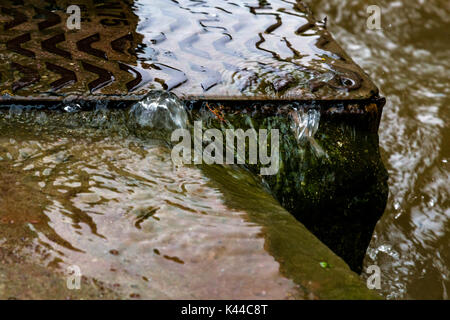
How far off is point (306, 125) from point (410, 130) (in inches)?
103

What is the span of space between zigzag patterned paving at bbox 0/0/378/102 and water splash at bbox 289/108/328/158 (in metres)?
0.08

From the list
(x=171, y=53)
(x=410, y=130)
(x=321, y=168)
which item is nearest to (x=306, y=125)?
(x=321, y=168)

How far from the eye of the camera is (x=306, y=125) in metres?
2.63

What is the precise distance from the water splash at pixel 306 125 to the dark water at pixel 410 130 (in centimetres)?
119

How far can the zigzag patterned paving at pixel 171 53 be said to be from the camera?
2633 mm

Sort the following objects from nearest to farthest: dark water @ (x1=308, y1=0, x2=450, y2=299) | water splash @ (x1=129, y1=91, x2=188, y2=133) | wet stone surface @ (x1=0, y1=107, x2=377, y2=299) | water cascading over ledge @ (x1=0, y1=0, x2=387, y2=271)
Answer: wet stone surface @ (x1=0, y1=107, x2=377, y2=299) < water splash @ (x1=129, y1=91, x2=188, y2=133) < water cascading over ledge @ (x1=0, y1=0, x2=387, y2=271) < dark water @ (x1=308, y1=0, x2=450, y2=299)

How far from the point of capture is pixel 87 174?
81.7 inches

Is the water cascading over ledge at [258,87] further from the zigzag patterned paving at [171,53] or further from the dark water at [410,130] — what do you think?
the dark water at [410,130]

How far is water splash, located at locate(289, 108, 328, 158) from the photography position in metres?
2.62

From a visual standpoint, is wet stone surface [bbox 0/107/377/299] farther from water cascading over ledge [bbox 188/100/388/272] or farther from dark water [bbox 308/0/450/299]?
dark water [bbox 308/0/450/299]

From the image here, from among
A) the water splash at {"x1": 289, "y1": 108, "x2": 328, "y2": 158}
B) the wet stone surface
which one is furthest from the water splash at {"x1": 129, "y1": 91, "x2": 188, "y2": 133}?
the water splash at {"x1": 289, "y1": 108, "x2": 328, "y2": 158}

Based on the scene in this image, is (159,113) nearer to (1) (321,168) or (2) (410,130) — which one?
(1) (321,168)
